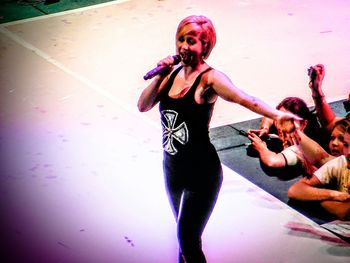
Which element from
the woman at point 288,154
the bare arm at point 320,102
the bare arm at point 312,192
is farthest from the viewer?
the woman at point 288,154

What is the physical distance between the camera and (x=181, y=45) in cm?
331

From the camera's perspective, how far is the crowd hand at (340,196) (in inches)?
182

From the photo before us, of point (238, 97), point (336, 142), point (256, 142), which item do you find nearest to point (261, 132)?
point (256, 142)

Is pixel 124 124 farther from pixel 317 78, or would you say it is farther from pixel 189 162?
pixel 189 162

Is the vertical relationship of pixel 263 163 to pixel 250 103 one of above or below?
below

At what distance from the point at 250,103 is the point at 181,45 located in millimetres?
529

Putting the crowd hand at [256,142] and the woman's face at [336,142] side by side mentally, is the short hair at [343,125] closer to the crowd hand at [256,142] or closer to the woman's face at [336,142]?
the woman's face at [336,142]

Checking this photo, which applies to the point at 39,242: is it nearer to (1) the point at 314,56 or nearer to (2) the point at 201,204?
(2) the point at 201,204

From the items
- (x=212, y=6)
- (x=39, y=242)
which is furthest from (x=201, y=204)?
(x=212, y=6)

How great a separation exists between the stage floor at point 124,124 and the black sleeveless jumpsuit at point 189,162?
3.31 feet

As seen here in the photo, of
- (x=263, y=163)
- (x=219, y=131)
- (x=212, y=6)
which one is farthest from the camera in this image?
(x=212, y=6)

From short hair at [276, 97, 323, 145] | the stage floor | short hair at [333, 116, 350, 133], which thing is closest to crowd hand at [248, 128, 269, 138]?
short hair at [276, 97, 323, 145]

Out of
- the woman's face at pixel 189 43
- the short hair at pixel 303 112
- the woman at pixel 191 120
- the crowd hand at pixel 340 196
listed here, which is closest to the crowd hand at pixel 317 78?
the short hair at pixel 303 112

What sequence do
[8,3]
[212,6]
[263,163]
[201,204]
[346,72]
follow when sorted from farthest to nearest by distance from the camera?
[8,3] → [212,6] → [346,72] → [263,163] → [201,204]
